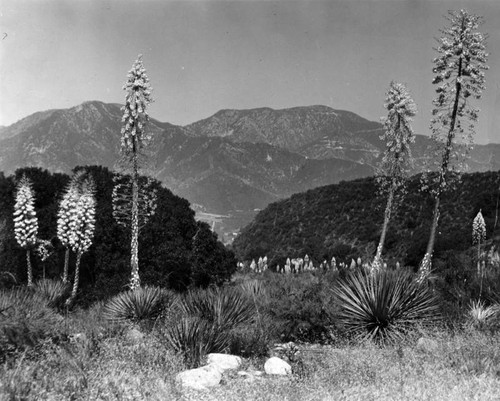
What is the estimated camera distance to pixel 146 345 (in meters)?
6.24

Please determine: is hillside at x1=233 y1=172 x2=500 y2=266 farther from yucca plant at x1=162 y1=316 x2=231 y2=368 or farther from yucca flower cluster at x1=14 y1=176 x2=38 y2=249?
yucca plant at x1=162 y1=316 x2=231 y2=368

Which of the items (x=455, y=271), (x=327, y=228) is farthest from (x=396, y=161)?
(x=327, y=228)

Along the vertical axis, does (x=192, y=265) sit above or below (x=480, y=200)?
below

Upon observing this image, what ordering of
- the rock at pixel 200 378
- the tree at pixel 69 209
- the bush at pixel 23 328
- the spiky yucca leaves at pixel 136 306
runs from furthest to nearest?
the tree at pixel 69 209 → the spiky yucca leaves at pixel 136 306 → the bush at pixel 23 328 → the rock at pixel 200 378

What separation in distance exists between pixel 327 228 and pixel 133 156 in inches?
1606

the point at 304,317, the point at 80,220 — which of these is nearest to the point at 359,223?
the point at 80,220

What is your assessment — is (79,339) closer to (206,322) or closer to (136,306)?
(206,322)

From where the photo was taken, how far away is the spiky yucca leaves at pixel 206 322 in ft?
22.0

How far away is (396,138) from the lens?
15.8 m

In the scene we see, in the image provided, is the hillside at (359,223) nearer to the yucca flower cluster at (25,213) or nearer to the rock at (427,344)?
the yucca flower cluster at (25,213)

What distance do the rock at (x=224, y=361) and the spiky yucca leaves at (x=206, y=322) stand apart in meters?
0.15

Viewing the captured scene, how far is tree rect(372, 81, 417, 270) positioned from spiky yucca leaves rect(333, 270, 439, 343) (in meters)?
7.14

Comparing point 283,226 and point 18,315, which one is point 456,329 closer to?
point 18,315

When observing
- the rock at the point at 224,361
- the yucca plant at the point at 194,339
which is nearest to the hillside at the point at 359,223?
the yucca plant at the point at 194,339
